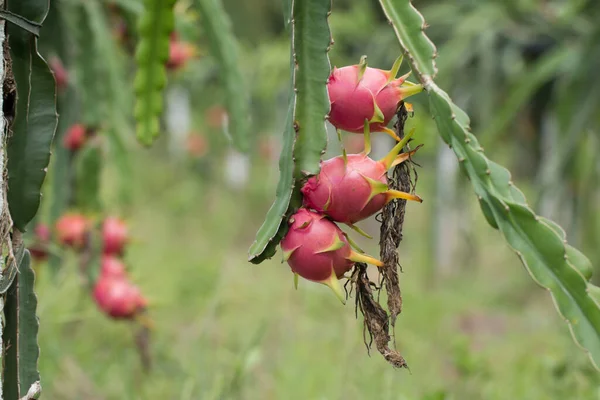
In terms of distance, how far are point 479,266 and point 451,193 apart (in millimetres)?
1418

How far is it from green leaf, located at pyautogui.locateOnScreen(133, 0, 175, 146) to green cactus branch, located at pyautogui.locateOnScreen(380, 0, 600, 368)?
1.43 ft

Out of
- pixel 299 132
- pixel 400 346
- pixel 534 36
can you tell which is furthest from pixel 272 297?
pixel 299 132

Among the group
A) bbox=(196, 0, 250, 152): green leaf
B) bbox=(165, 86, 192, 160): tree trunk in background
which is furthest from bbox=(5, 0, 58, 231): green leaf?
bbox=(165, 86, 192, 160): tree trunk in background

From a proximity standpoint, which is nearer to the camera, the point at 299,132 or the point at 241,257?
the point at 299,132

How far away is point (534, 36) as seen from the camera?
12.6 feet

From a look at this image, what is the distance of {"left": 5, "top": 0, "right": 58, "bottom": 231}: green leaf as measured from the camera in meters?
0.89

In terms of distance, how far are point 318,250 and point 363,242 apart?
4.62 meters

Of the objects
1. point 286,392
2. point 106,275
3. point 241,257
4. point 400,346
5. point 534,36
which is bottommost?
point 241,257

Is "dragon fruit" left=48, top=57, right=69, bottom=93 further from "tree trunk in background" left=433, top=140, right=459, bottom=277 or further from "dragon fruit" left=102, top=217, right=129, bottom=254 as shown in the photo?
"tree trunk in background" left=433, top=140, right=459, bottom=277

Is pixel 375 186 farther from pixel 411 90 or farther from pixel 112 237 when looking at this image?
pixel 112 237

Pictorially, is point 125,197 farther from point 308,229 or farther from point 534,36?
point 534,36

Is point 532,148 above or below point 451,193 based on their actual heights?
above

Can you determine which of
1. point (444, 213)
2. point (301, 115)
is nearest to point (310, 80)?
point (301, 115)

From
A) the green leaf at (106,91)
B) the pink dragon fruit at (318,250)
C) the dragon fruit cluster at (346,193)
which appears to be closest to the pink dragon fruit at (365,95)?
the dragon fruit cluster at (346,193)
